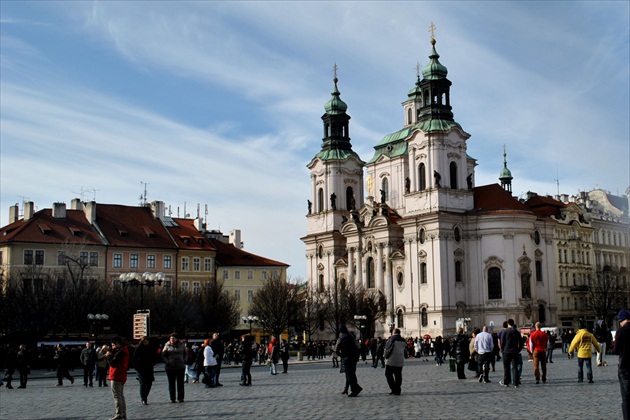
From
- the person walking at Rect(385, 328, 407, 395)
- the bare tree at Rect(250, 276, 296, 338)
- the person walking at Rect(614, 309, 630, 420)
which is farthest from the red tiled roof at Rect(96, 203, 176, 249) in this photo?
the person walking at Rect(614, 309, 630, 420)

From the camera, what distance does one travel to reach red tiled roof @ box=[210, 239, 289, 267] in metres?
93.4

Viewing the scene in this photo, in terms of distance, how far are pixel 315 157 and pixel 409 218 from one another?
19677 millimetres

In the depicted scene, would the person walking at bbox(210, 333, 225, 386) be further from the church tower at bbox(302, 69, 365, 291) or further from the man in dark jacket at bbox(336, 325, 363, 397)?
the church tower at bbox(302, 69, 365, 291)

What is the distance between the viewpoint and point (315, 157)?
101 metres

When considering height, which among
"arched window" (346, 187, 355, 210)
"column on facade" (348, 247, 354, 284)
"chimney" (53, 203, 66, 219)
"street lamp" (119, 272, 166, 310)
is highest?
"arched window" (346, 187, 355, 210)

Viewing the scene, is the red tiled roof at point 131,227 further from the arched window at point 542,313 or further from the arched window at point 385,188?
the arched window at point 542,313

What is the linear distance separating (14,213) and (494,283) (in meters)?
49.8

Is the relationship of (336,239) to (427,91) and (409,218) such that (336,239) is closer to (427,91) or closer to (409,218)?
(409,218)

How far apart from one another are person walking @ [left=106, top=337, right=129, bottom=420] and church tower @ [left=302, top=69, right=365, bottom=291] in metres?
78.1

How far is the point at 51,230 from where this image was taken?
8075cm

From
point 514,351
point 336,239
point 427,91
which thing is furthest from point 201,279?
point 514,351

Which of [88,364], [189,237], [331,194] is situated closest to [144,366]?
[88,364]

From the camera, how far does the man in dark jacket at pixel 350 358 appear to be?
68.0 feet

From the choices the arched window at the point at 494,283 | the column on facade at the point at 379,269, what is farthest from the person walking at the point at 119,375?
the column on facade at the point at 379,269
